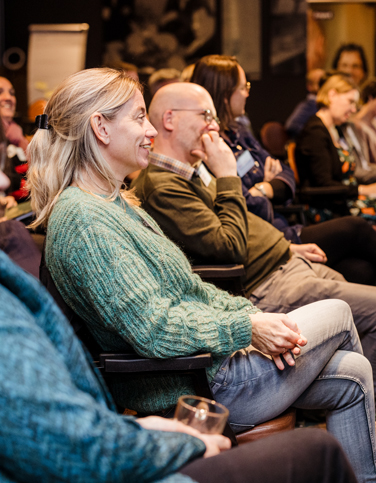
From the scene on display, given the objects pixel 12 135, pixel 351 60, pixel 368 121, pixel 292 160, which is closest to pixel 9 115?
pixel 12 135

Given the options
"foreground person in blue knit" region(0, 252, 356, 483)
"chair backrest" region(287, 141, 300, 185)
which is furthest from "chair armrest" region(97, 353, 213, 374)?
"chair backrest" region(287, 141, 300, 185)

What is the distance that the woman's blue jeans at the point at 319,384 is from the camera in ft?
4.64

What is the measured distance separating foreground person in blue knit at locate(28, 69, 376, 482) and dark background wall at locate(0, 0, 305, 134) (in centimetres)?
509

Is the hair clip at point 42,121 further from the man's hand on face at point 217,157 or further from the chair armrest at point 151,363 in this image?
the man's hand on face at point 217,157

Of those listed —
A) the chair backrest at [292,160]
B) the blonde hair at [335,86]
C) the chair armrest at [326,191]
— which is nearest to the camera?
the chair armrest at [326,191]

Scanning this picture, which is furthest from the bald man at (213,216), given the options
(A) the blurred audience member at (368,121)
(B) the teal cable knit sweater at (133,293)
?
(A) the blurred audience member at (368,121)

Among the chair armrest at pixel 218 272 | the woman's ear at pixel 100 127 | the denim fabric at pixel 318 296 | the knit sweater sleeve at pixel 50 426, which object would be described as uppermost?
the woman's ear at pixel 100 127

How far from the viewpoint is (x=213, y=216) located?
192cm

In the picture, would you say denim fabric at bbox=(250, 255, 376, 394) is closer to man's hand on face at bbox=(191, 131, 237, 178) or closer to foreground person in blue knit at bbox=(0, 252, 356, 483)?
man's hand on face at bbox=(191, 131, 237, 178)

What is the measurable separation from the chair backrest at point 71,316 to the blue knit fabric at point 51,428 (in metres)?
0.49

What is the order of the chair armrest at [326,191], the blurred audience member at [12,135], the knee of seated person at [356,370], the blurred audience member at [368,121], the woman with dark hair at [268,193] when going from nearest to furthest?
the knee of seated person at [356,370]
the woman with dark hair at [268,193]
the blurred audience member at [12,135]
the chair armrest at [326,191]
the blurred audience member at [368,121]

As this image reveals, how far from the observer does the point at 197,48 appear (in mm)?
6512

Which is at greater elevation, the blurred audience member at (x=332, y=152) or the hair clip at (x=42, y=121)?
the hair clip at (x=42, y=121)

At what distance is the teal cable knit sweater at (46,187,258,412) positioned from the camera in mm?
1239
